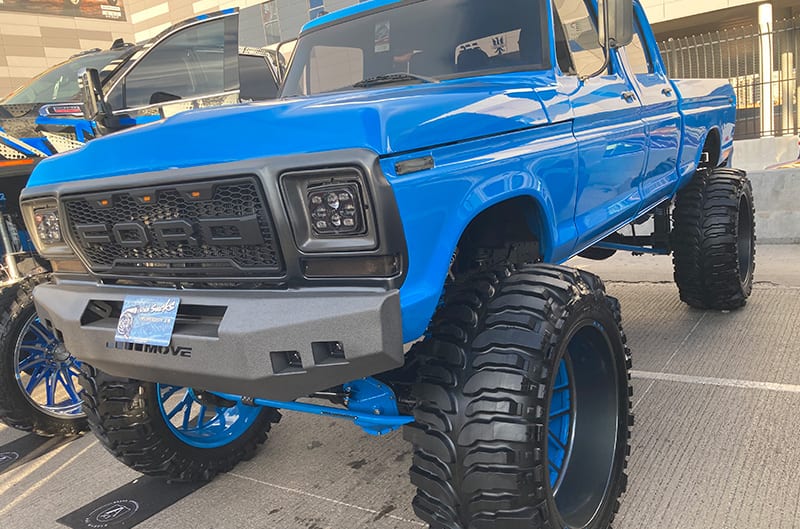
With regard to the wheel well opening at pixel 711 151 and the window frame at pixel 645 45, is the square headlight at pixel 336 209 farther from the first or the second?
the wheel well opening at pixel 711 151

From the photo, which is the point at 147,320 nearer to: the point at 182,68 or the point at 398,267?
the point at 398,267

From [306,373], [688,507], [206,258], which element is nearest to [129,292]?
[206,258]

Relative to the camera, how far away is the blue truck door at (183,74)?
13.8 ft

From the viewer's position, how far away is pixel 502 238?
104 inches

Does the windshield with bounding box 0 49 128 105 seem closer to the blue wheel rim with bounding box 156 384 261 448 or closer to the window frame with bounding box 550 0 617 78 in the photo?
the blue wheel rim with bounding box 156 384 261 448

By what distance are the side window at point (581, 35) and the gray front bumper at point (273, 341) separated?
77.5 inches

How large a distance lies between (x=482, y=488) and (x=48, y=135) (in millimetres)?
3806

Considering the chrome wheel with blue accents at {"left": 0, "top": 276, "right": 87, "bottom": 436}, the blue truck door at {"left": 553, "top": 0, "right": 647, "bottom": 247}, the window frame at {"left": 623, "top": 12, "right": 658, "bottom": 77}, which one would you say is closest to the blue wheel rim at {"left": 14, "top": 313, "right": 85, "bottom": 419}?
the chrome wheel with blue accents at {"left": 0, "top": 276, "right": 87, "bottom": 436}

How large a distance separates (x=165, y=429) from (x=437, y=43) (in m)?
2.18

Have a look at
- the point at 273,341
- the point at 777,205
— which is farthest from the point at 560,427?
the point at 777,205

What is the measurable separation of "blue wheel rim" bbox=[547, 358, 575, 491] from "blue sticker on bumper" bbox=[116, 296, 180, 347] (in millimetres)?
1395

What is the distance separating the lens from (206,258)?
202 centimetres

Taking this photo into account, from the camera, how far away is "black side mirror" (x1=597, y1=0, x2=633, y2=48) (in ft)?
9.91

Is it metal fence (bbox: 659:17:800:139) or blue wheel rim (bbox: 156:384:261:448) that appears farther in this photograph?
metal fence (bbox: 659:17:800:139)
